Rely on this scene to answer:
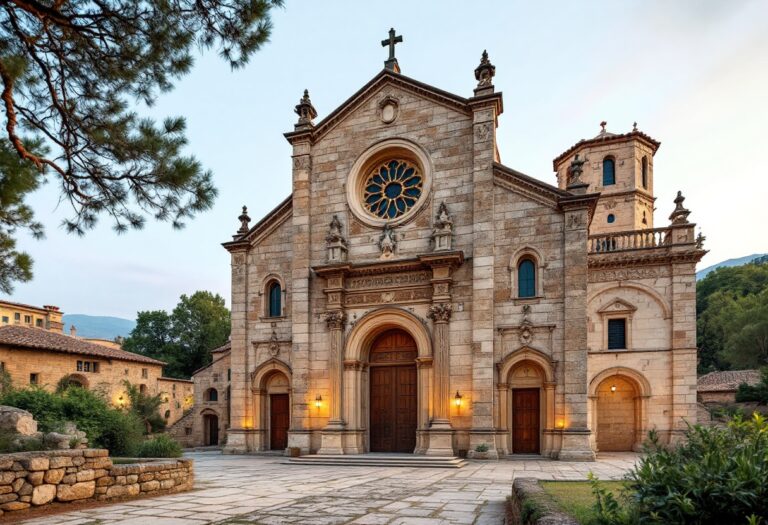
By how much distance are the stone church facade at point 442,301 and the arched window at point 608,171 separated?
854 centimetres

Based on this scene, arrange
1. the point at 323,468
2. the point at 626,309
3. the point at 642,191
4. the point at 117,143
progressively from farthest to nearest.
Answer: the point at 642,191 → the point at 626,309 → the point at 323,468 → the point at 117,143

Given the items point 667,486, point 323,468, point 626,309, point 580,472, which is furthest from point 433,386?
point 667,486

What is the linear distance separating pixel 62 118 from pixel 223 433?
27209 millimetres

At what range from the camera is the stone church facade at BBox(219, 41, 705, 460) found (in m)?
18.2

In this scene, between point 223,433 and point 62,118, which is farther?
point 223,433

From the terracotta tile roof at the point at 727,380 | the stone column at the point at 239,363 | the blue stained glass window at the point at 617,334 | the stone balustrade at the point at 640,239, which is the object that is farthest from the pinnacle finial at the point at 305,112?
the terracotta tile roof at the point at 727,380

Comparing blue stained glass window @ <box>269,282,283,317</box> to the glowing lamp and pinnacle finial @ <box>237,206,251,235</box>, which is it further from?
the glowing lamp

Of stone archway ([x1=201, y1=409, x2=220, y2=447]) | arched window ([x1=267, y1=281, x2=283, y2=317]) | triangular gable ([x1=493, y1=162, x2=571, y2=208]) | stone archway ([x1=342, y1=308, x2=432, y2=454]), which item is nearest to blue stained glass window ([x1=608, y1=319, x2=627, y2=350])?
triangular gable ([x1=493, y1=162, x2=571, y2=208])

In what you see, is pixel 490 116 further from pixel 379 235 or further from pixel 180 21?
pixel 180 21

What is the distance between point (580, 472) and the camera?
1353cm

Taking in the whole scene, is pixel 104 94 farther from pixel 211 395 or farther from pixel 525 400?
pixel 211 395

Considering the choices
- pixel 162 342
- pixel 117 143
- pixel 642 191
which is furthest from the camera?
pixel 162 342

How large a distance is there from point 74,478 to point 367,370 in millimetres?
12410

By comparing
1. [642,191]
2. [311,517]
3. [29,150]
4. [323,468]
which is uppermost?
[642,191]
